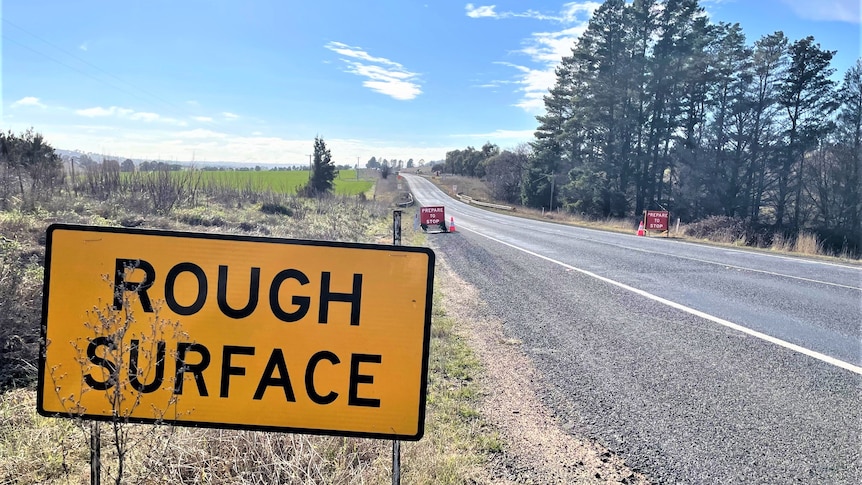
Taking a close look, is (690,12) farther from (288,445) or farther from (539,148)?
(288,445)

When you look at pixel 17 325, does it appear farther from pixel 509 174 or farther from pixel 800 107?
pixel 509 174

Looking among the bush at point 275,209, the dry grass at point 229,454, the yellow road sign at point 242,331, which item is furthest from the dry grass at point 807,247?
the bush at point 275,209

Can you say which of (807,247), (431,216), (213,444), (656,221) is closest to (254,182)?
(431,216)

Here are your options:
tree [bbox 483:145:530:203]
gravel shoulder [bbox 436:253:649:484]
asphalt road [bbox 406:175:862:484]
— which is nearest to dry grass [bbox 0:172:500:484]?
gravel shoulder [bbox 436:253:649:484]

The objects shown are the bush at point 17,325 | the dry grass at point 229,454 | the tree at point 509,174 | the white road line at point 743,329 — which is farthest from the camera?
the tree at point 509,174

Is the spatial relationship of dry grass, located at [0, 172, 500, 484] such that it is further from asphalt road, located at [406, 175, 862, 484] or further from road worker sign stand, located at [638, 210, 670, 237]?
road worker sign stand, located at [638, 210, 670, 237]

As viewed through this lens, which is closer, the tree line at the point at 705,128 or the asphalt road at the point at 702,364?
the asphalt road at the point at 702,364

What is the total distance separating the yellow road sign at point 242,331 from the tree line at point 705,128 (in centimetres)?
3093

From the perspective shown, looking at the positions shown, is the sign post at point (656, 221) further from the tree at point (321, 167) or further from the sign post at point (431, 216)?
the tree at point (321, 167)

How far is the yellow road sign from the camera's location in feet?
5.65

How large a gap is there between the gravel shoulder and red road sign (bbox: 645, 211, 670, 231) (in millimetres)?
19863

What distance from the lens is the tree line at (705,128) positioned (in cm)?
2717

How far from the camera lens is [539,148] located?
47125mm

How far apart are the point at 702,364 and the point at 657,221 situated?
2005 cm
